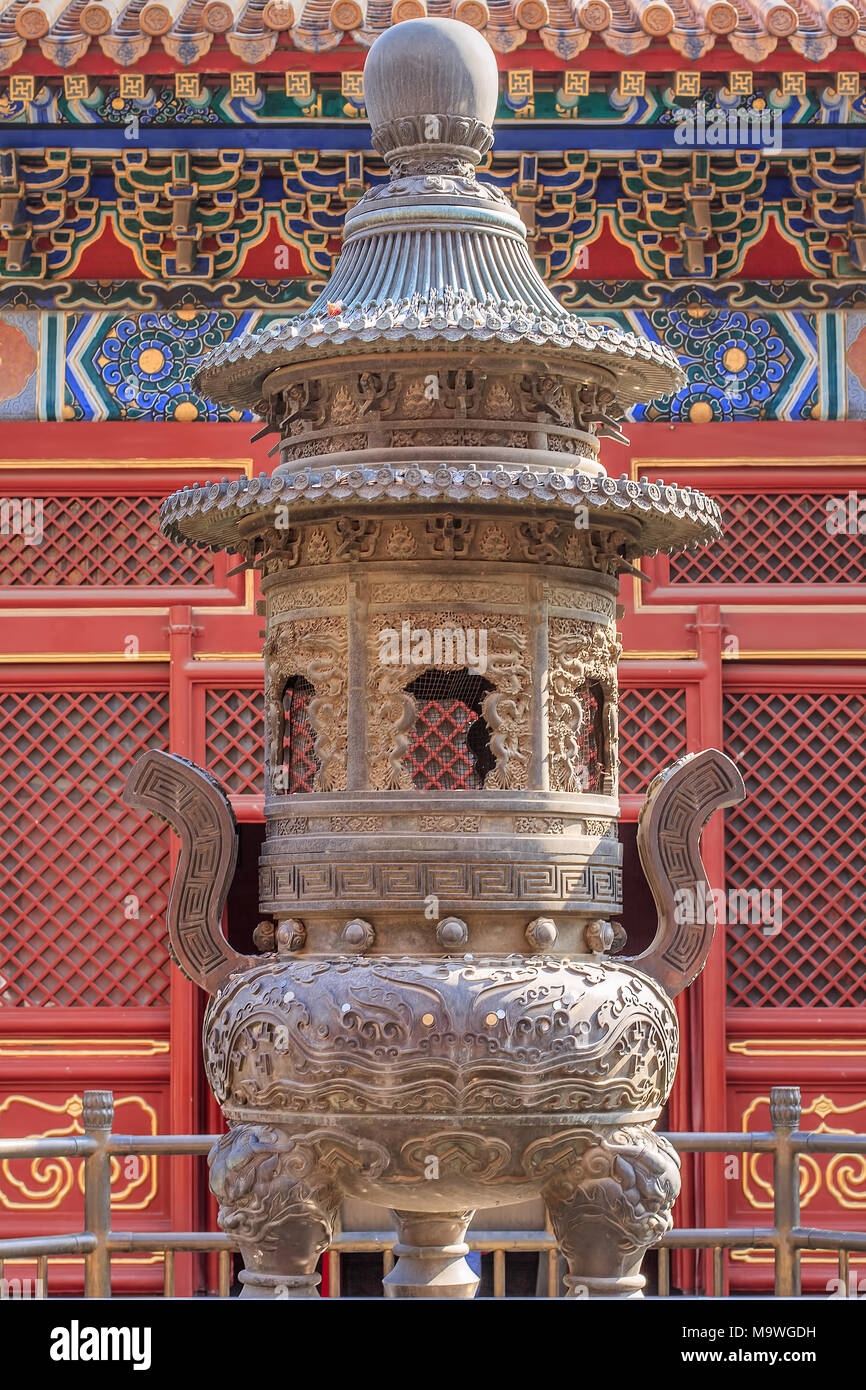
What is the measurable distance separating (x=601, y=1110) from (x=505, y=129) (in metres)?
4.56

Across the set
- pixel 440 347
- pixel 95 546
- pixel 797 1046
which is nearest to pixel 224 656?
pixel 95 546

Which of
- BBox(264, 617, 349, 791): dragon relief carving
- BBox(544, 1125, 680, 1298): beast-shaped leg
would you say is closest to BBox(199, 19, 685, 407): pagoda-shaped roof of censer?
BBox(264, 617, 349, 791): dragon relief carving

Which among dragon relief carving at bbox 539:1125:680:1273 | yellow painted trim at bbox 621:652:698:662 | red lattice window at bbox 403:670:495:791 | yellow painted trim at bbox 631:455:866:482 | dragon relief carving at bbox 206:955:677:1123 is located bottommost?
dragon relief carving at bbox 539:1125:680:1273

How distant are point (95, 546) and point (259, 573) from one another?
0.81 meters

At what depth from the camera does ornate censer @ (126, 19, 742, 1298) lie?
182 inches

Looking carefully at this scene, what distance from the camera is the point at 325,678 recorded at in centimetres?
493

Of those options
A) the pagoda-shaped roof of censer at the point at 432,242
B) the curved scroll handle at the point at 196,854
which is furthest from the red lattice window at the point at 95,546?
the curved scroll handle at the point at 196,854

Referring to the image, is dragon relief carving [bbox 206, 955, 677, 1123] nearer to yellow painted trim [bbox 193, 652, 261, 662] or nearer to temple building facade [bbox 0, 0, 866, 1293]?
temple building facade [bbox 0, 0, 866, 1293]

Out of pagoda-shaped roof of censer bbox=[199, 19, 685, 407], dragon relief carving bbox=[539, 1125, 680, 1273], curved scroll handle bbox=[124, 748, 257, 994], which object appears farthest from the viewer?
curved scroll handle bbox=[124, 748, 257, 994]

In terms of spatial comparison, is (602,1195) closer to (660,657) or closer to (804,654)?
(660,657)

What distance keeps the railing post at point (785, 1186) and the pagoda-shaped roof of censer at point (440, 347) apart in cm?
215

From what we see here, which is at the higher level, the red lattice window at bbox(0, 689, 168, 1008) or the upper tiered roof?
the upper tiered roof

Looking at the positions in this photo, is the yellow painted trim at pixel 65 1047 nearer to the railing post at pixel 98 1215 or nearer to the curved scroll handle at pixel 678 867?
the railing post at pixel 98 1215

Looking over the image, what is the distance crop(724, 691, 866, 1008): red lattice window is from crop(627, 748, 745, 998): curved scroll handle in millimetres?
2792
